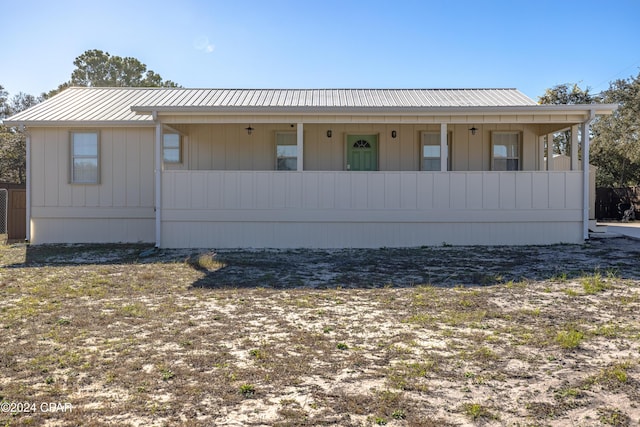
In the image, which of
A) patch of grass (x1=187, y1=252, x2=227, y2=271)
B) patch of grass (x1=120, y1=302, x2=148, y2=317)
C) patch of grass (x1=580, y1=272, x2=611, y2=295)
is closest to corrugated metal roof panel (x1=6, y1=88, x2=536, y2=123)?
patch of grass (x1=187, y1=252, x2=227, y2=271)

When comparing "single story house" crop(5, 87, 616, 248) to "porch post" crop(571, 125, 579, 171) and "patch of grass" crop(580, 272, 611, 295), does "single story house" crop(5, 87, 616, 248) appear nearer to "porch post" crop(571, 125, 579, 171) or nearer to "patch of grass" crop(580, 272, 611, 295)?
"porch post" crop(571, 125, 579, 171)

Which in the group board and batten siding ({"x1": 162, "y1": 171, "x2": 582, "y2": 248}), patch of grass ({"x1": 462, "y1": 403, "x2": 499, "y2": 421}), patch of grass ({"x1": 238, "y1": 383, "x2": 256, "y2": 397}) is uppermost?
board and batten siding ({"x1": 162, "y1": 171, "x2": 582, "y2": 248})

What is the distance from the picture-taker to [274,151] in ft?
35.4

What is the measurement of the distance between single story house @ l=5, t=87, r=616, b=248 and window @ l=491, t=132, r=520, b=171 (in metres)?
0.04

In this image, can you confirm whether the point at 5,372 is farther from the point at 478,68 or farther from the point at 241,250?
the point at 478,68

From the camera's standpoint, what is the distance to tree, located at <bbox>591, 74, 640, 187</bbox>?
21109mm

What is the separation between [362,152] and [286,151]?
6.36 feet

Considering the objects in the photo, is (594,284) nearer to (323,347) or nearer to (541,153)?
(323,347)

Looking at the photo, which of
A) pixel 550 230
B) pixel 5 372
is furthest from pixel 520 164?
pixel 5 372

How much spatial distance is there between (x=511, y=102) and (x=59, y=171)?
11.3 m

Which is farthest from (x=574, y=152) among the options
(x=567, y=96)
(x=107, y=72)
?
(x=107, y=72)

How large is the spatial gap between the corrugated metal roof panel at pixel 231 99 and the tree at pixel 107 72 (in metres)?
23.9

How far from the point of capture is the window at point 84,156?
10.4 metres

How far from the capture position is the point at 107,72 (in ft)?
114
